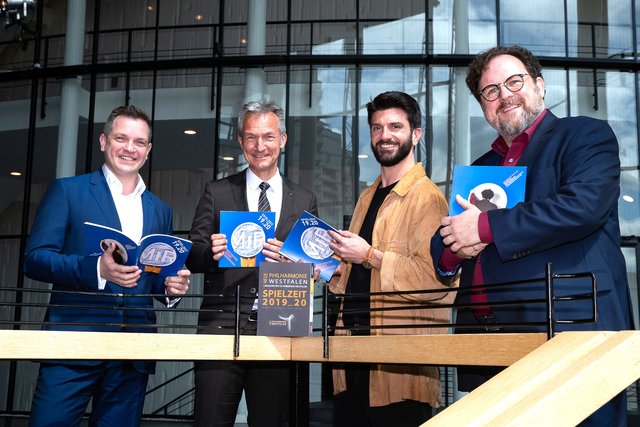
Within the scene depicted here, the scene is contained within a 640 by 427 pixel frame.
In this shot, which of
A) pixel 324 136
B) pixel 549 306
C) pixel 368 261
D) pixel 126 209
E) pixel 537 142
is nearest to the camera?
pixel 549 306

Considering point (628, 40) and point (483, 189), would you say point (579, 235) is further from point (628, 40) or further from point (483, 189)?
point (628, 40)

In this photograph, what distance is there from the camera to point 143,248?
256 centimetres

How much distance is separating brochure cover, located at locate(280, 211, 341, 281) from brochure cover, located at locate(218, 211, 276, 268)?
125 mm

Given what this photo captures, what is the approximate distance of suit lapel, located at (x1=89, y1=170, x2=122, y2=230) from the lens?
9.80ft

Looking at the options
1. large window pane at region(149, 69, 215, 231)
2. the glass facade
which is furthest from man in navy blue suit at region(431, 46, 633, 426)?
large window pane at region(149, 69, 215, 231)

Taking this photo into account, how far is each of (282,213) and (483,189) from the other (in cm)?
118

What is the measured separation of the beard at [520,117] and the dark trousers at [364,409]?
1056 mm

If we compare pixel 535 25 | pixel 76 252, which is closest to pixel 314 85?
pixel 535 25

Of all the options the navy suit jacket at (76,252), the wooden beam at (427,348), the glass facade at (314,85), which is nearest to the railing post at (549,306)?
the wooden beam at (427,348)

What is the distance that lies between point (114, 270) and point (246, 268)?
0.61 metres

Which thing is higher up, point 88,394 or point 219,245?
point 219,245

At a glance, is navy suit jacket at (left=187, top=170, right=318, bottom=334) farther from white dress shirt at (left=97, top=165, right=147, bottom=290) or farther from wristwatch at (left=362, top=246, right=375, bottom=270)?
wristwatch at (left=362, top=246, right=375, bottom=270)

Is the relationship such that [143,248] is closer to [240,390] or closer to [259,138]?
[240,390]

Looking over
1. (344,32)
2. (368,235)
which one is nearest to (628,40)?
(344,32)
